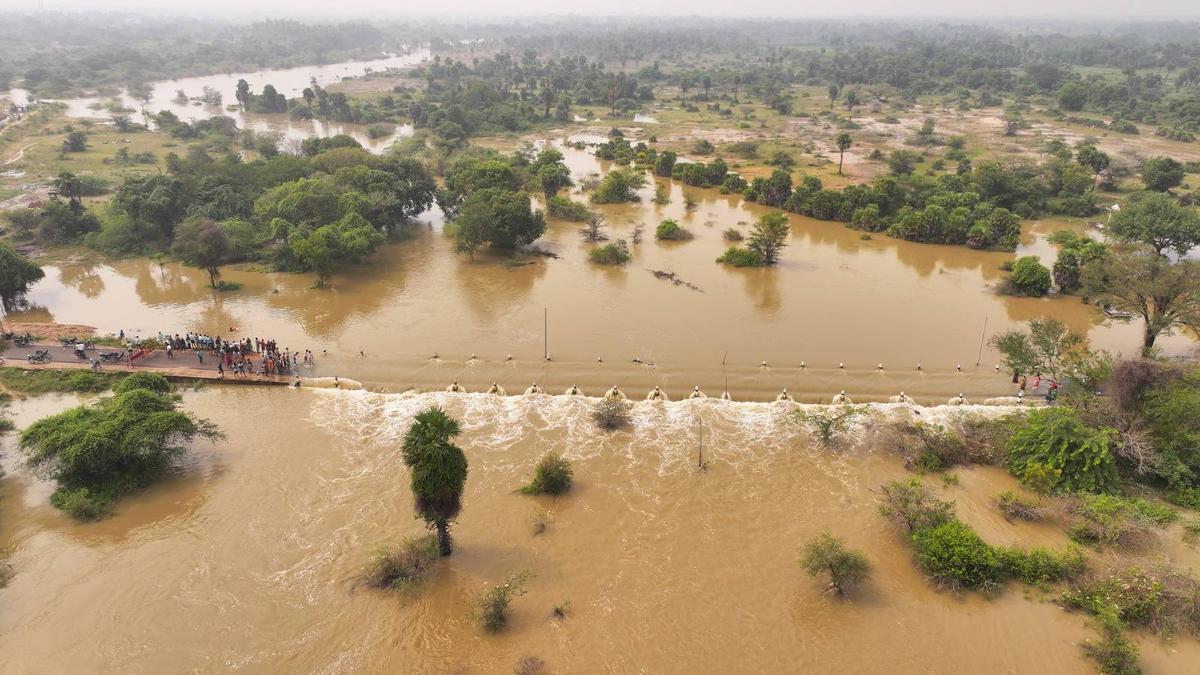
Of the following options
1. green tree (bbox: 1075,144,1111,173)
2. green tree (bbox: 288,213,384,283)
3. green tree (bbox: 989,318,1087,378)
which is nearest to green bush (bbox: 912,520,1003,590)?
green tree (bbox: 989,318,1087,378)

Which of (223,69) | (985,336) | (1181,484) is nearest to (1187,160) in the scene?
(985,336)

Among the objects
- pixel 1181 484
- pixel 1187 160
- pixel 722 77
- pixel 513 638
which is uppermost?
pixel 722 77

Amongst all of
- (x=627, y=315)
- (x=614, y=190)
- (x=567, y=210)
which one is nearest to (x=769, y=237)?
(x=627, y=315)

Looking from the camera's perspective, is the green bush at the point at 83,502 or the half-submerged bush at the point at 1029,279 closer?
the green bush at the point at 83,502

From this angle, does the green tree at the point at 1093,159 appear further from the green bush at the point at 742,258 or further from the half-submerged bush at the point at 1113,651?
the half-submerged bush at the point at 1113,651

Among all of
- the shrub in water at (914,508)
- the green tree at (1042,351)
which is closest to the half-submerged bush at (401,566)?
the shrub in water at (914,508)

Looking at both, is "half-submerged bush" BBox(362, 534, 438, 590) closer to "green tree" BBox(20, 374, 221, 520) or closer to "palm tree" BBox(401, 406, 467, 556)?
"palm tree" BBox(401, 406, 467, 556)

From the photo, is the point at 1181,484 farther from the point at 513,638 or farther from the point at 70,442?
the point at 70,442
